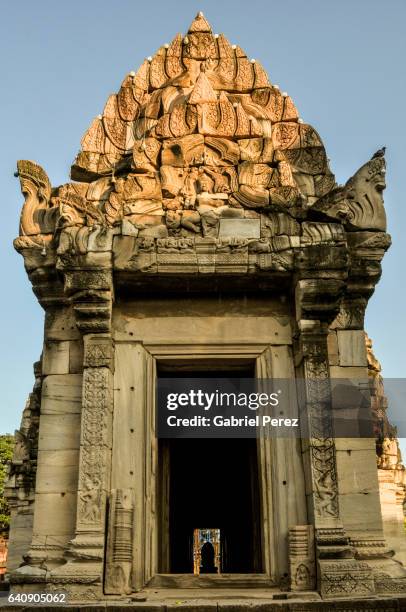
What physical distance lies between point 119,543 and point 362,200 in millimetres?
Result: 5344

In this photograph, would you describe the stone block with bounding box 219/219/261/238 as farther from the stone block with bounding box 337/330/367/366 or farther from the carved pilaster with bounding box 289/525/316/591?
the carved pilaster with bounding box 289/525/316/591

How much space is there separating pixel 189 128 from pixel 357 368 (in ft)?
13.2

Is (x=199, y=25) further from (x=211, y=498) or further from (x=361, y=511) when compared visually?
(x=211, y=498)

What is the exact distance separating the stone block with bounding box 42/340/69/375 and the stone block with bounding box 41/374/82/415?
79 millimetres

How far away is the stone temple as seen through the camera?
757cm

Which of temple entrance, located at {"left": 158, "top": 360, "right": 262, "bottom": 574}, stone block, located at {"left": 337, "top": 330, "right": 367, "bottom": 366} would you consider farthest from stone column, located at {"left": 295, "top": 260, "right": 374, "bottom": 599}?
temple entrance, located at {"left": 158, "top": 360, "right": 262, "bottom": 574}

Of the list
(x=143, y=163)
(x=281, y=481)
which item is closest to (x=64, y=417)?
(x=281, y=481)

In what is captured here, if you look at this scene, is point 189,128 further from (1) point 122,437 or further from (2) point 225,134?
(1) point 122,437

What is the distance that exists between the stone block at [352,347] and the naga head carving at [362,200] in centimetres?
142

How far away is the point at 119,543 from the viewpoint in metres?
7.55

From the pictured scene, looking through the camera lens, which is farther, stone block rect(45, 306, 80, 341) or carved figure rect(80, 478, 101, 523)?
stone block rect(45, 306, 80, 341)

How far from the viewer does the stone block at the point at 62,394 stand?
845 centimetres

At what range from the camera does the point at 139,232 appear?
8.58 m

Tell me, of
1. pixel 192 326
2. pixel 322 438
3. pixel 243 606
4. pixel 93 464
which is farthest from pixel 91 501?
pixel 322 438
